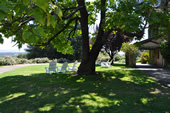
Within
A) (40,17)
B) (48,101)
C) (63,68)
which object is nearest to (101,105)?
(48,101)

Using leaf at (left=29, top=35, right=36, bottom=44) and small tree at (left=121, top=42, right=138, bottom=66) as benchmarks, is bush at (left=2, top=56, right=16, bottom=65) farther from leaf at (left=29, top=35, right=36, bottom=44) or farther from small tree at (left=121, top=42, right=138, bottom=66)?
leaf at (left=29, top=35, right=36, bottom=44)

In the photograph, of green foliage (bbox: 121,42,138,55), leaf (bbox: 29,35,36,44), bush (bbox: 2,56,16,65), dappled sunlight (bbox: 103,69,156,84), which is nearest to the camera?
leaf (bbox: 29,35,36,44)

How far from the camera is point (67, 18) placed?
8.51 meters

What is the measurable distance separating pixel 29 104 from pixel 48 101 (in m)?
0.62

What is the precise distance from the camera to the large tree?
1975 millimetres

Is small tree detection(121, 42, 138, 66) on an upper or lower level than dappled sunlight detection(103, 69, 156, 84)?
upper

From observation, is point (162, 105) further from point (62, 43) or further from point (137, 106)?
point (62, 43)

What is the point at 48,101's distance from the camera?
5133mm

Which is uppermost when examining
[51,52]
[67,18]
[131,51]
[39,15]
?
[67,18]

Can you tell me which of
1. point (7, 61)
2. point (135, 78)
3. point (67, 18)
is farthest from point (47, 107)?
point (7, 61)

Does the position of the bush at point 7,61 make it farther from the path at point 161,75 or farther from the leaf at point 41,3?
the leaf at point 41,3

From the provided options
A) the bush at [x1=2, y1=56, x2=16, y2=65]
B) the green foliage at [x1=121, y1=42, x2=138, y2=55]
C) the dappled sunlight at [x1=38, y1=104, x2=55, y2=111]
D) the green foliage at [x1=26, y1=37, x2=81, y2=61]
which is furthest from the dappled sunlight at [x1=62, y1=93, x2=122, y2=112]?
the green foliage at [x1=26, y1=37, x2=81, y2=61]

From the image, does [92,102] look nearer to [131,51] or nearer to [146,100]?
[146,100]

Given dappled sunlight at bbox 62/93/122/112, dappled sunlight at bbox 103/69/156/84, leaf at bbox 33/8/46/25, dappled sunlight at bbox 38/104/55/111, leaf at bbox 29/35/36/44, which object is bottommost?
dappled sunlight at bbox 38/104/55/111
